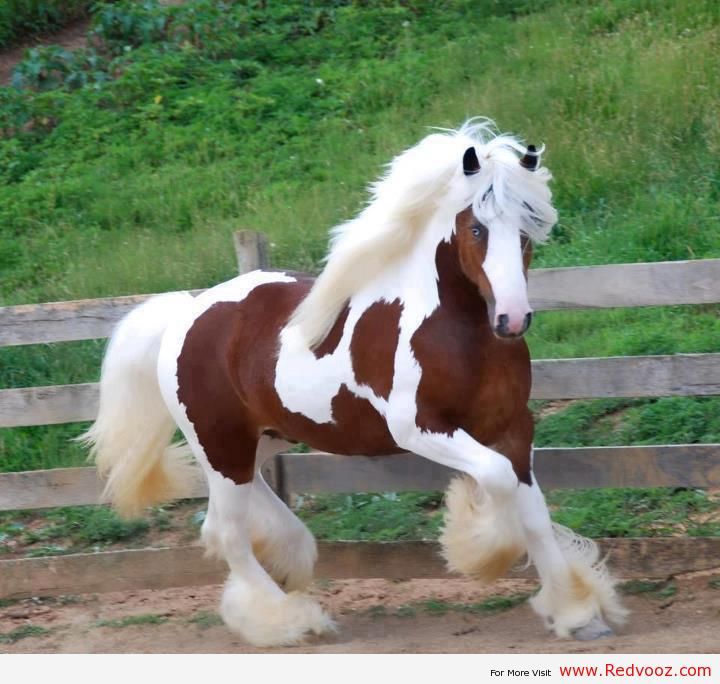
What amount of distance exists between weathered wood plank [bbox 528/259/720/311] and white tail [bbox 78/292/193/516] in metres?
1.71

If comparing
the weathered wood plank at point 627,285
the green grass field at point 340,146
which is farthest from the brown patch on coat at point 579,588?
the weathered wood plank at point 627,285

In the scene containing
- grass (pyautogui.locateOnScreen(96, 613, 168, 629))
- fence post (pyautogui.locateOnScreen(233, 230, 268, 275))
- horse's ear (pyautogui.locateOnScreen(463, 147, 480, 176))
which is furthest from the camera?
fence post (pyautogui.locateOnScreen(233, 230, 268, 275))

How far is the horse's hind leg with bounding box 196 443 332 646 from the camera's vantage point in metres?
4.94

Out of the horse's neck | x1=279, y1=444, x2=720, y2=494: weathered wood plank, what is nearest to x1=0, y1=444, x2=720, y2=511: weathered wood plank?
x1=279, y1=444, x2=720, y2=494: weathered wood plank

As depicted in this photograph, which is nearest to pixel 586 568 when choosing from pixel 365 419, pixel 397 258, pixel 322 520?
pixel 365 419

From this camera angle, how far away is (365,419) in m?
4.64

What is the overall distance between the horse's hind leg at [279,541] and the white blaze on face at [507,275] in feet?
5.61

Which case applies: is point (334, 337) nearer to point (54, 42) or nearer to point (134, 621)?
point (134, 621)

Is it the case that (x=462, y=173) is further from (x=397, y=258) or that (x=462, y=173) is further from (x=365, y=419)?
(x=365, y=419)

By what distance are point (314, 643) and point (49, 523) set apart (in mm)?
2389

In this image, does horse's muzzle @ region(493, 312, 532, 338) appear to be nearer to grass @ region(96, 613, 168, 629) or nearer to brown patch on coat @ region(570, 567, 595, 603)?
brown patch on coat @ region(570, 567, 595, 603)

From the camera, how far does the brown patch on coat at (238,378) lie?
4.92 m

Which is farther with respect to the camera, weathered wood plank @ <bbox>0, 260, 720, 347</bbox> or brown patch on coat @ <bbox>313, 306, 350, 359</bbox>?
weathered wood plank @ <bbox>0, 260, 720, 347</bbox>

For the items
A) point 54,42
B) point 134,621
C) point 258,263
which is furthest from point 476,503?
point 54,42
